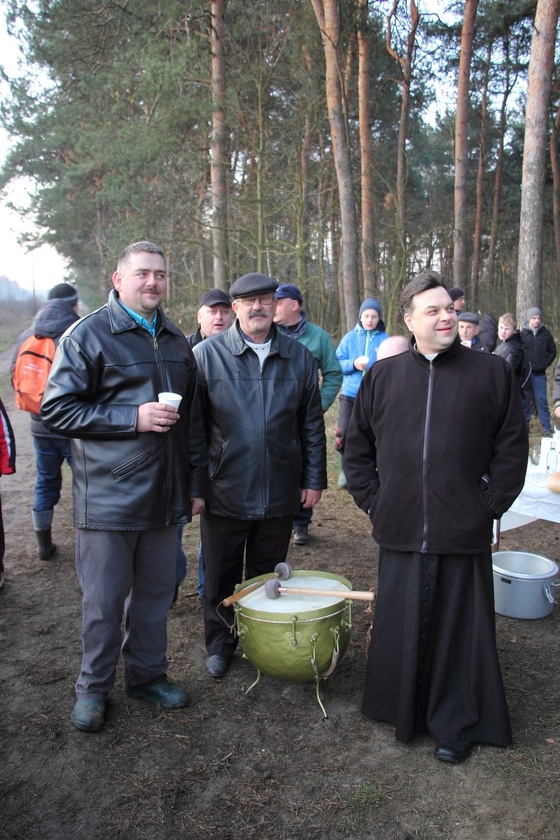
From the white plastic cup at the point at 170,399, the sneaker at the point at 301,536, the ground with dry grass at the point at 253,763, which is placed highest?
the white plastic cup at the point at 170,399

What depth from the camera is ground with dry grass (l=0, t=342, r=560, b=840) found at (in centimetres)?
259

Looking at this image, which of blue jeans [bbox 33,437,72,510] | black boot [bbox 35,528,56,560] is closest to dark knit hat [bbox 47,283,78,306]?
blue jeans [bbox 33,437,72,510]

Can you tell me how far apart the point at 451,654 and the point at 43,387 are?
364 centimetres

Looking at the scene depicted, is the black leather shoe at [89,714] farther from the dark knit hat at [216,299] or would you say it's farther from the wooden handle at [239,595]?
the dark knit hat at [216,299]

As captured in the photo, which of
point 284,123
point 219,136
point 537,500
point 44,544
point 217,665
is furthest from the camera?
point 284,123

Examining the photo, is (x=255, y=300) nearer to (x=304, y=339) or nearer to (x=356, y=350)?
(x=304, y=339)

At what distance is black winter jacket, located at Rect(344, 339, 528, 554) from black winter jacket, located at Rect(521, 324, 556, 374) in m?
8.40

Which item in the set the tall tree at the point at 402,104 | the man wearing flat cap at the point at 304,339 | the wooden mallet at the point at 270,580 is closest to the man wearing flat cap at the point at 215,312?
the man wearing flat cap at the point at 304,339

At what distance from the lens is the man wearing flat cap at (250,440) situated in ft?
11.8

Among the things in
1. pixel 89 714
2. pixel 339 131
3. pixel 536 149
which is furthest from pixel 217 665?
pixel 339 131

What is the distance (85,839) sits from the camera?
2.51 m

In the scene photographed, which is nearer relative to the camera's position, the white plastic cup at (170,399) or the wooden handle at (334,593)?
the white plastic cup at (170,399)

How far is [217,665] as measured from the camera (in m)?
3.75

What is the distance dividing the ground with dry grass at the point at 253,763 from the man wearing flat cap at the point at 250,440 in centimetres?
50
